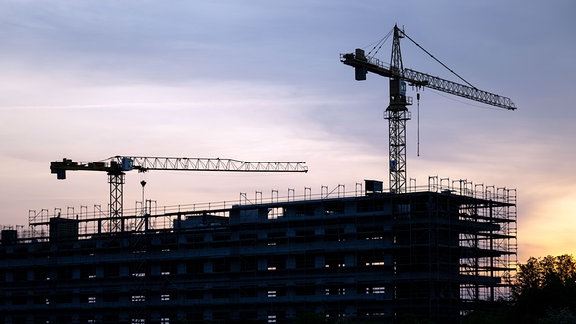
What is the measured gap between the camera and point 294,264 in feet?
552

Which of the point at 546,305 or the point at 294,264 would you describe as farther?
the point at 294,264

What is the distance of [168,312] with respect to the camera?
596 ft

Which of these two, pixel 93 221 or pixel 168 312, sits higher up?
pixel 93 221

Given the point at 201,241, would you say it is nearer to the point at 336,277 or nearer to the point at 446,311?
the point at 336,277

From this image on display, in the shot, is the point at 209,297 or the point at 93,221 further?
the point at 93,221

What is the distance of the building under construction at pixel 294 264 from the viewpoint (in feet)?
520

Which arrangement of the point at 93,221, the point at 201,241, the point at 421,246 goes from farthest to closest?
the point at 93,221 → the point at 201,241 → the point at 421,246

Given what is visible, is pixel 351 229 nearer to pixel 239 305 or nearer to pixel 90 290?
pixel 239 305

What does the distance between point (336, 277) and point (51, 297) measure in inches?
2304

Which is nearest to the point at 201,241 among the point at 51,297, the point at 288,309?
the point at 288,309

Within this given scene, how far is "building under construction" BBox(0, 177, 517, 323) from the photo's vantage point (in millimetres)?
158375

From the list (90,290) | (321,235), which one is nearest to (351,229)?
(321,235)

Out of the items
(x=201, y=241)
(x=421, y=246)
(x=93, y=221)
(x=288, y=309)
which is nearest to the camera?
(x=421, y=246)

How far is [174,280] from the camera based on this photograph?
18100 cm
